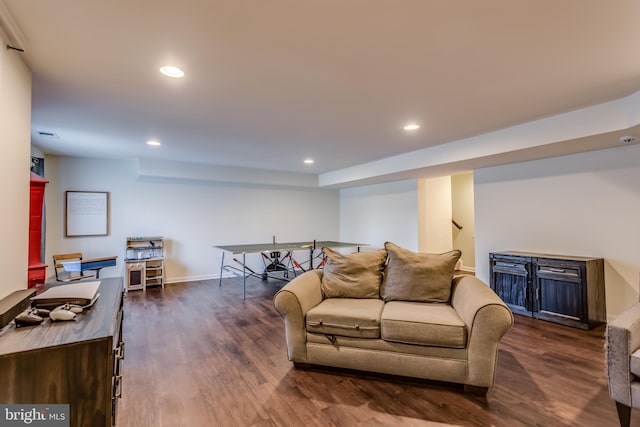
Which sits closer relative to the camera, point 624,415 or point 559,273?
point 624,415

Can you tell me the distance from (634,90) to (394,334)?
112 inches

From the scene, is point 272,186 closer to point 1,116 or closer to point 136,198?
point 136,198

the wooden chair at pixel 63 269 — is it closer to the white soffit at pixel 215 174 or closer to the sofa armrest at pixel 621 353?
the white soffit at pixel 215 174

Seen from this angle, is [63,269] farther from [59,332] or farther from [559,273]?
[559,273]

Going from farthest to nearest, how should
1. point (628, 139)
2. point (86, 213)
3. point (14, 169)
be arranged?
point (86, 213) → point (628, 139) → point (14, 169)

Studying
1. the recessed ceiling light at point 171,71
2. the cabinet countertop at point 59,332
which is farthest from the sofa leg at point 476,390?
the recessed ceiling light at point 171,71

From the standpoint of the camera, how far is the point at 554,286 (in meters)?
3.56

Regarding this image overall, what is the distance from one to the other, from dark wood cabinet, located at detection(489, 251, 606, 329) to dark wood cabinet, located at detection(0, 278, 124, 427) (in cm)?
428

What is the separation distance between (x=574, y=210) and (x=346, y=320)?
11.1 feet

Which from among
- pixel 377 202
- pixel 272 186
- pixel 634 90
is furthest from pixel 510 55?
pixel 272 186

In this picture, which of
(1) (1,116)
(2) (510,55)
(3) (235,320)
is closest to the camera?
(1) (1,116)

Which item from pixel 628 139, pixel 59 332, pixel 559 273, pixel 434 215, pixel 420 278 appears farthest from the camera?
pixel 434 215

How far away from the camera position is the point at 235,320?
12.3 ft

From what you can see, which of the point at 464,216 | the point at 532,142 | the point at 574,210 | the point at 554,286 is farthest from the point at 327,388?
the point at 464,216
